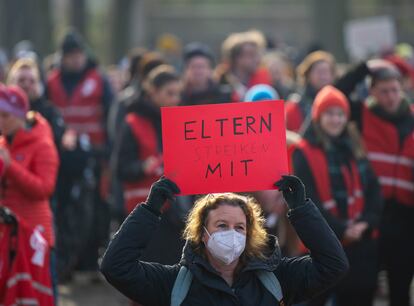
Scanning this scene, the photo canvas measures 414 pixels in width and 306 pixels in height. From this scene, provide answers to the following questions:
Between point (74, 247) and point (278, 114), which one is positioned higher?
point (278, 114)

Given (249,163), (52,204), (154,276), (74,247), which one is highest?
(249,163)

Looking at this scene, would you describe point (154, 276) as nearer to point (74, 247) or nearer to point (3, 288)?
point (3, 288)

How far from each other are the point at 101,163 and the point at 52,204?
2.48 metres

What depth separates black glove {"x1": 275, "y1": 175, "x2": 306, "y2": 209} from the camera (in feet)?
18.8

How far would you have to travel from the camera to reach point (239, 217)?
571 cm

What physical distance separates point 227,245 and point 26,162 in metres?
2.71

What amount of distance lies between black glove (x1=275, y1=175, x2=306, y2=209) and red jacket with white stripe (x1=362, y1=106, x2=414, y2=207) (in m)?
3.55

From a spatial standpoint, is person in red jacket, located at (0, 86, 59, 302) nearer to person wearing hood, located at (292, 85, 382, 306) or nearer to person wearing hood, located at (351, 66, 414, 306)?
person wearing hood, located at (292, 85, 382, 306)

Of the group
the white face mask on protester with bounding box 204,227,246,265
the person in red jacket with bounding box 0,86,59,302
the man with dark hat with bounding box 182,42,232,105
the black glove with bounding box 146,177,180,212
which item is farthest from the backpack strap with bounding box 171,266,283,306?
the man with dark hat with bounding box 182,42,232,105

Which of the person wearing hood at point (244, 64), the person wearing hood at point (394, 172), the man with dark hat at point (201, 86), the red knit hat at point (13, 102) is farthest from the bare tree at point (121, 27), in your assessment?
the red knit hat at point (13, 102)

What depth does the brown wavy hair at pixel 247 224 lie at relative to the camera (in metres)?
5.75

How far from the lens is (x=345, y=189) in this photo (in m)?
8.60

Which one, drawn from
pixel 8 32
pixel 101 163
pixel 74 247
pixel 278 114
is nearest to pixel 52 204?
pixel 74 247

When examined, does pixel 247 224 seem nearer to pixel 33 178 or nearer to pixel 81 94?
pixel 33 178
